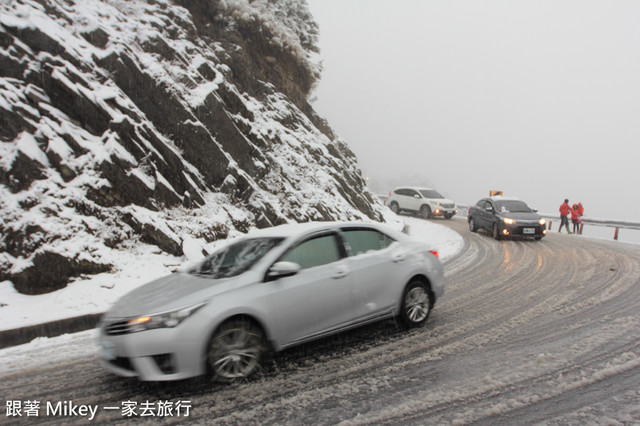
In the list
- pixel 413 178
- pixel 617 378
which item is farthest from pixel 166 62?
pixel 413 178

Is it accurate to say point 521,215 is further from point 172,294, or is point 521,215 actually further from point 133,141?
point 172,294

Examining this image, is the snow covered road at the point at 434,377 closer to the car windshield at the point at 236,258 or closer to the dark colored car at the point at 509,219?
the car windshield at the point at 236,258

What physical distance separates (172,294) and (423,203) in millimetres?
21218

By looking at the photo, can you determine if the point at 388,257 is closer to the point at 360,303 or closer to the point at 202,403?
the point at 360,303

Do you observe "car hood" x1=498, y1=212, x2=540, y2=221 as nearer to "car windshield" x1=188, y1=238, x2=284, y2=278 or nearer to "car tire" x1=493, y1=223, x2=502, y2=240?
"car tire" x1=493, y1=223, x2=502, y2=240

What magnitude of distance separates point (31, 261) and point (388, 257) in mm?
6116

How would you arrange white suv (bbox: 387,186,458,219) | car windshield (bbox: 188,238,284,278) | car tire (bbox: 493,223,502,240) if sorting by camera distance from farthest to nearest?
white suv (bbox: 387,186,458,219)
car tire (bbox: 493,223,502,240)
car windshield (bbox: 188,238,284,278)

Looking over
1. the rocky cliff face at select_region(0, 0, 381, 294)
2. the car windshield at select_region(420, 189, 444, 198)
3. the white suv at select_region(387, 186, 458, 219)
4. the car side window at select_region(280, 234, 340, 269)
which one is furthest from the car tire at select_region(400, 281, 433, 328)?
the car windshield at select_region(420, 189, 444, 198)

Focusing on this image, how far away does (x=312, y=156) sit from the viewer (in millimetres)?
15695

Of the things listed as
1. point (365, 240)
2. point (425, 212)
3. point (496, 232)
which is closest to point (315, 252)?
point (365, 240)

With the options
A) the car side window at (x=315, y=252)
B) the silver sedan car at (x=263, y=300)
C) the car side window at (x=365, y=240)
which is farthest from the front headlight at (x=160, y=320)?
the car side window at (x=365, y=240)

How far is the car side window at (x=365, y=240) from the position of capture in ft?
15.1

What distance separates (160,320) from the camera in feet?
11.1

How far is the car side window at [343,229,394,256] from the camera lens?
4.61 m
